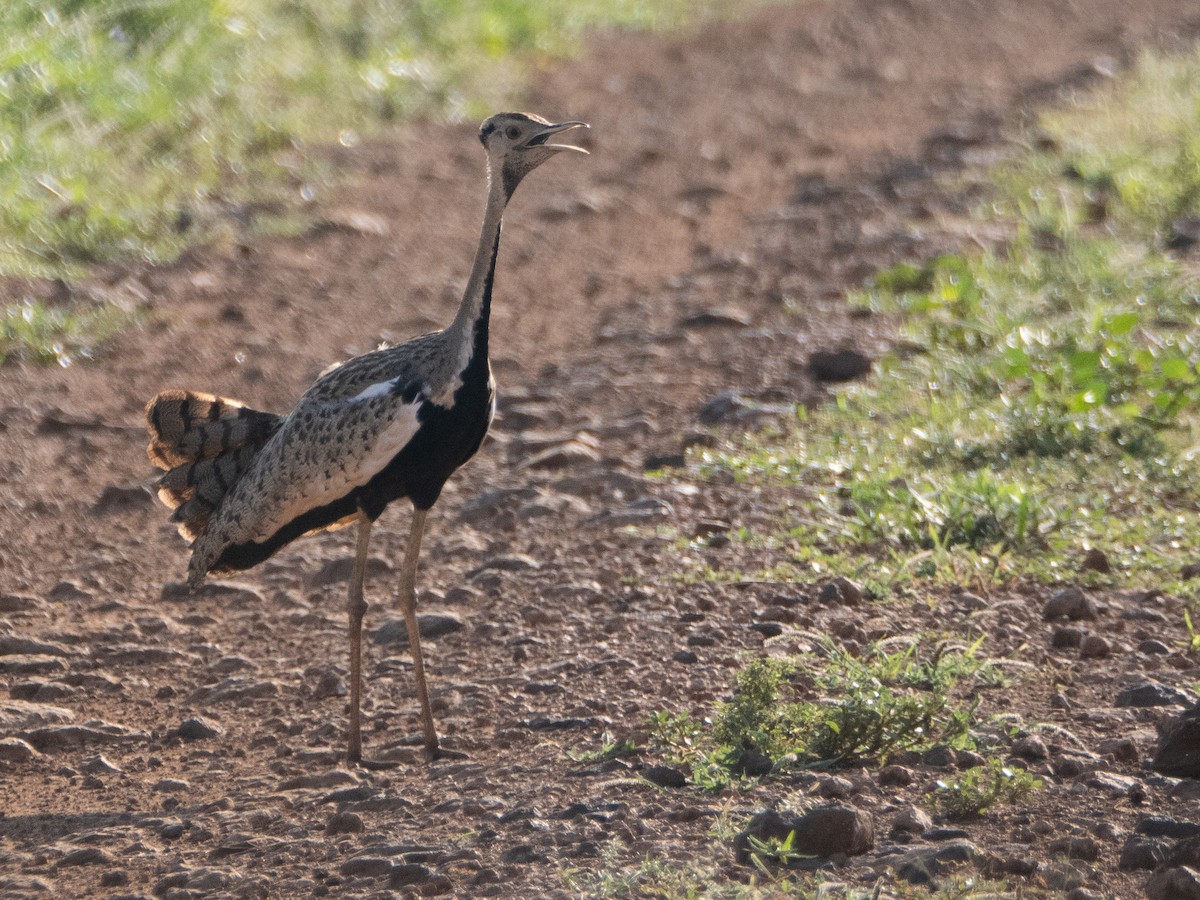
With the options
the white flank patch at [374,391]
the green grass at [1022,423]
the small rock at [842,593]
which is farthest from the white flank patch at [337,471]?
the small rock at [842,593]

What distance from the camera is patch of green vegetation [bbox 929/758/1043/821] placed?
12.3 feet

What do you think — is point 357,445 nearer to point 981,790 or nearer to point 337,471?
point 337,471

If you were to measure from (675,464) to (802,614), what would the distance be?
1.45 metres

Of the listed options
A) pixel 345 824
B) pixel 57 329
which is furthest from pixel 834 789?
pixel 57 329

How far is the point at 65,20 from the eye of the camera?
31.7 ft

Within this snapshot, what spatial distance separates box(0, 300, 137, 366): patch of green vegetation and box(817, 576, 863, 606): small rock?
382cm

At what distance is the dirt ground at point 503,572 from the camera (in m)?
3.80

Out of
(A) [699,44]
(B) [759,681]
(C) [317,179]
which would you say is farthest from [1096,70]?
(B) [759,681]

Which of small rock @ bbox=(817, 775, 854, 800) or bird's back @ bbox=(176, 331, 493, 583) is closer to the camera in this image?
small rock @ bbox=(817, 775, 854, 800)

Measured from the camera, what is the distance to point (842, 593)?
5.00 m

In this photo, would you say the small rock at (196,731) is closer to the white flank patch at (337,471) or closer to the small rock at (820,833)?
the white flank patch at (337,471)

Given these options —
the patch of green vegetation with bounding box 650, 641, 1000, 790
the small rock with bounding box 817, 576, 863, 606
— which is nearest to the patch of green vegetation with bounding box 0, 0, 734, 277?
the small rock with bounding box 817, 576, 863, 606

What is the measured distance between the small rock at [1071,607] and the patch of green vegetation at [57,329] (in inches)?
174

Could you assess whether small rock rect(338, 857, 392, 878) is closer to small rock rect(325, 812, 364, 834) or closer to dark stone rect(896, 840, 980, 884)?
small rock rect(325, 812, 364, 834)
